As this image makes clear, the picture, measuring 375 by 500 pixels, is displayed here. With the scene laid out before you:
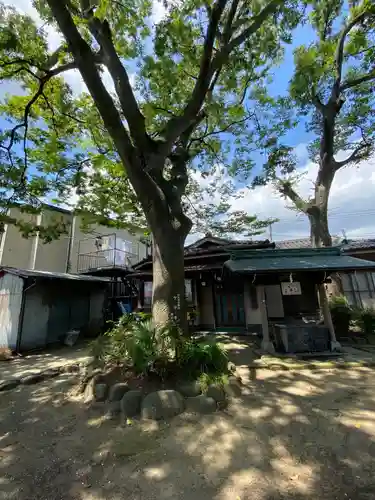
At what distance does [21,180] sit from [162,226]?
234 inches

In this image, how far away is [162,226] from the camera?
567 cm

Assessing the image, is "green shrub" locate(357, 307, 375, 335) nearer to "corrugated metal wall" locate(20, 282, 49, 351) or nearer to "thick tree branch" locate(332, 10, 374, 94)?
"thick tree branch" locate(332, 10, 374, 94)

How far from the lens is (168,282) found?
217 inches

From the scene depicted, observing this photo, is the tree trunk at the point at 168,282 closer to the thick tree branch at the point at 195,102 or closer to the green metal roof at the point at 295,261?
the thick tree branch at the point at 195,102

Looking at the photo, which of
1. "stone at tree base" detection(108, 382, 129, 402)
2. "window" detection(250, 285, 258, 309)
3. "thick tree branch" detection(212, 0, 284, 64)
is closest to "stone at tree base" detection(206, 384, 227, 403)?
"stone at tree base" detection(108, 382, 129, 402)

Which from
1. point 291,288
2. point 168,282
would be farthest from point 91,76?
point 291,288

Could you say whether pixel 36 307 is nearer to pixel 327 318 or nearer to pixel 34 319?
pixel 34 319

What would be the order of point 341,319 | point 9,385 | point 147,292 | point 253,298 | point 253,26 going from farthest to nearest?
point 147,292, point 253,298, point 341,319, point 9,385, point 253,26

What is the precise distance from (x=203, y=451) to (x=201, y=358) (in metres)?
1.91

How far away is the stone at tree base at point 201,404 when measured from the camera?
155 inches

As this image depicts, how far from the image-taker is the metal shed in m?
9.65

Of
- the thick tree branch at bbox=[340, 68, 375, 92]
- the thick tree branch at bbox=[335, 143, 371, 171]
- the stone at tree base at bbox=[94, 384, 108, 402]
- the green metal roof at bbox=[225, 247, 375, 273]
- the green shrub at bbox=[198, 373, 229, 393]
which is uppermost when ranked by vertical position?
the thick tree branch at bbox=[340, 68, 375, 92]

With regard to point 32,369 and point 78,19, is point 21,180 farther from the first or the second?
point 32,369

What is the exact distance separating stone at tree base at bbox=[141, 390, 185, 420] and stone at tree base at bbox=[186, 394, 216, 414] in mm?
120
